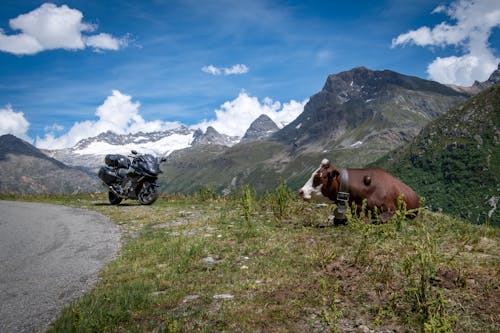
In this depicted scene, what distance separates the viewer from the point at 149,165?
820 inches

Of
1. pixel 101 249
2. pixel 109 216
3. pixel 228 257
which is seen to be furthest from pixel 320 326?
pixel 109 216

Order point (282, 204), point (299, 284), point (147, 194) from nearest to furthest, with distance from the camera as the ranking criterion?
point (299, 284) < point (282, 204) < point (147, 194)

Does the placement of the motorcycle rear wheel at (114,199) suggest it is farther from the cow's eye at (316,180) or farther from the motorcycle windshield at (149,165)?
the cow's eye at (316,180)

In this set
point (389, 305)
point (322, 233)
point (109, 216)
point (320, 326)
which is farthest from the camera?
point (109, 216)

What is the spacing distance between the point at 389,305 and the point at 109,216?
47.1 ft

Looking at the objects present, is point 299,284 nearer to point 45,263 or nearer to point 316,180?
point 316,180

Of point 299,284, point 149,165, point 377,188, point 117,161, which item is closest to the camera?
point 299,284

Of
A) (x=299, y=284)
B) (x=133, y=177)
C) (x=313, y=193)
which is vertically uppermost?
(x=133, y=177)

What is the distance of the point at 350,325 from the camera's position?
16.5 feet

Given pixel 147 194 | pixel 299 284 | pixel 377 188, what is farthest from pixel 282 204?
pixel 147 194

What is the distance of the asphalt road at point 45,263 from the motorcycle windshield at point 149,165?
5.52 m

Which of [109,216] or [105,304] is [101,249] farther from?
[109,216]

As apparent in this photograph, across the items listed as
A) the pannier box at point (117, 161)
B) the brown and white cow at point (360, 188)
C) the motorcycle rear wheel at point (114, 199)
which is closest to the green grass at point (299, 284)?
the brown and white cow at point (360, 188)

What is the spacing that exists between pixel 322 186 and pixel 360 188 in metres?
1.18
